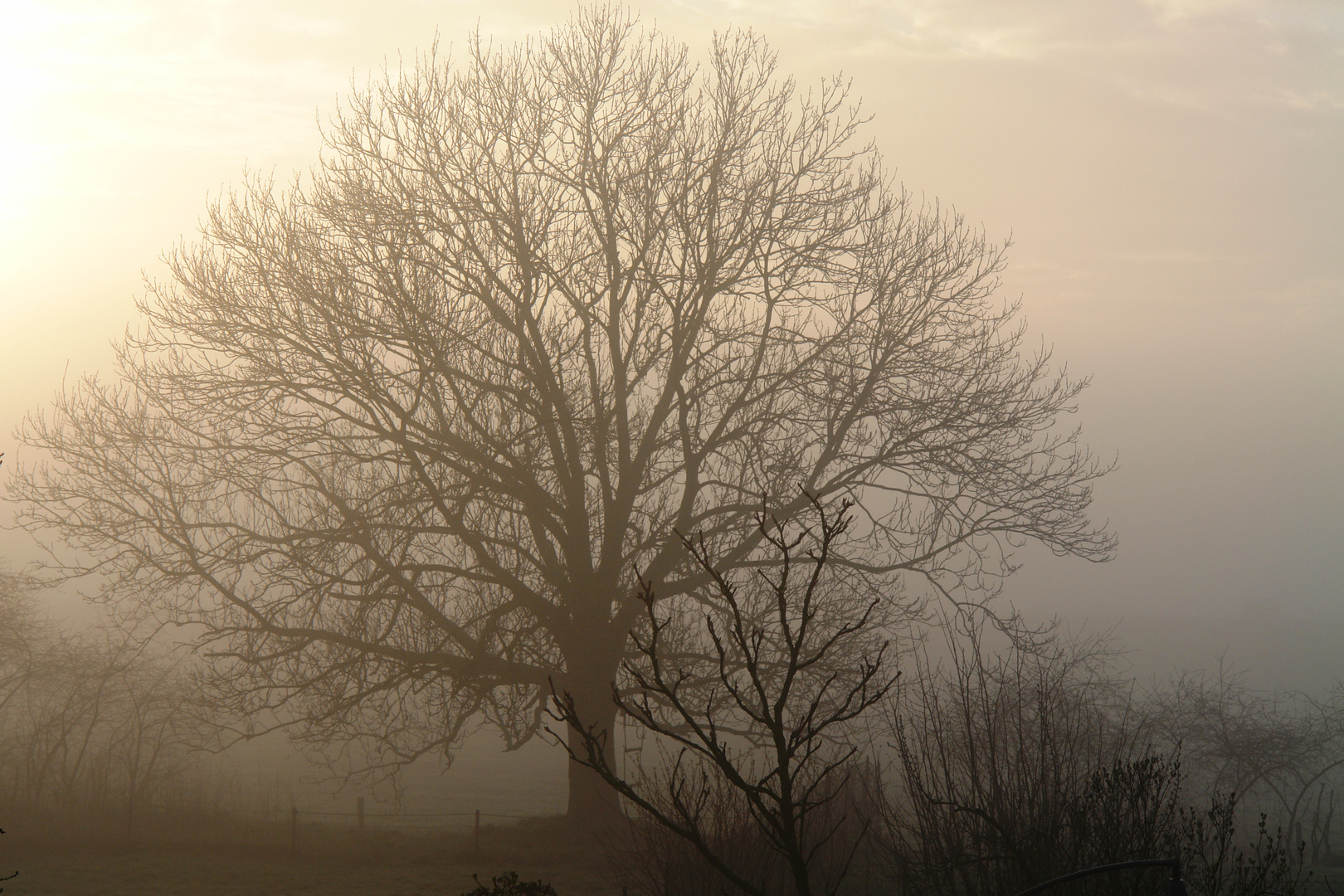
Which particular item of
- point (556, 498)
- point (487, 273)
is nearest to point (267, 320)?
point (487, 273)

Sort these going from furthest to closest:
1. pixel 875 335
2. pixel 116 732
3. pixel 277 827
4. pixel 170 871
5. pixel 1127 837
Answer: pixel 116 732
pixel 277 827
pixel 875 335
pixel 170 871
pixel 1127 837

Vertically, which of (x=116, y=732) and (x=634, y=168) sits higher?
(x=634, y=168)

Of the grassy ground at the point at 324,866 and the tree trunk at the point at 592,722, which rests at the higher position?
the tree trunk at the point at 592,722

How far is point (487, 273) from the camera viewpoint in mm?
13688

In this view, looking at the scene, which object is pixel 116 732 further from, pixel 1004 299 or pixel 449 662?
pixel 1004 299

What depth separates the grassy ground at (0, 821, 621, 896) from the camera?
1198cm

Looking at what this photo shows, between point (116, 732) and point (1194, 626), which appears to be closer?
point (116, 732)

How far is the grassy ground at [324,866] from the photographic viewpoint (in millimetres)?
11977

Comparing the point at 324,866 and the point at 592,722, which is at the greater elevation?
the point at 592,722

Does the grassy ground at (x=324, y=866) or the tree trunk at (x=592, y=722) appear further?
the tree trunk at (x=592, y=722)

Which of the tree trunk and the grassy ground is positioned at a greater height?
the tree trunk

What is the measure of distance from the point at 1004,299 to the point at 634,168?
650 cm

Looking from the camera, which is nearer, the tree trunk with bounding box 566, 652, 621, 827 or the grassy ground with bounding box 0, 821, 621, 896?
the grassy ground with bounding box 0, 821, 621, 896

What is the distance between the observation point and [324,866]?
13.5 m
